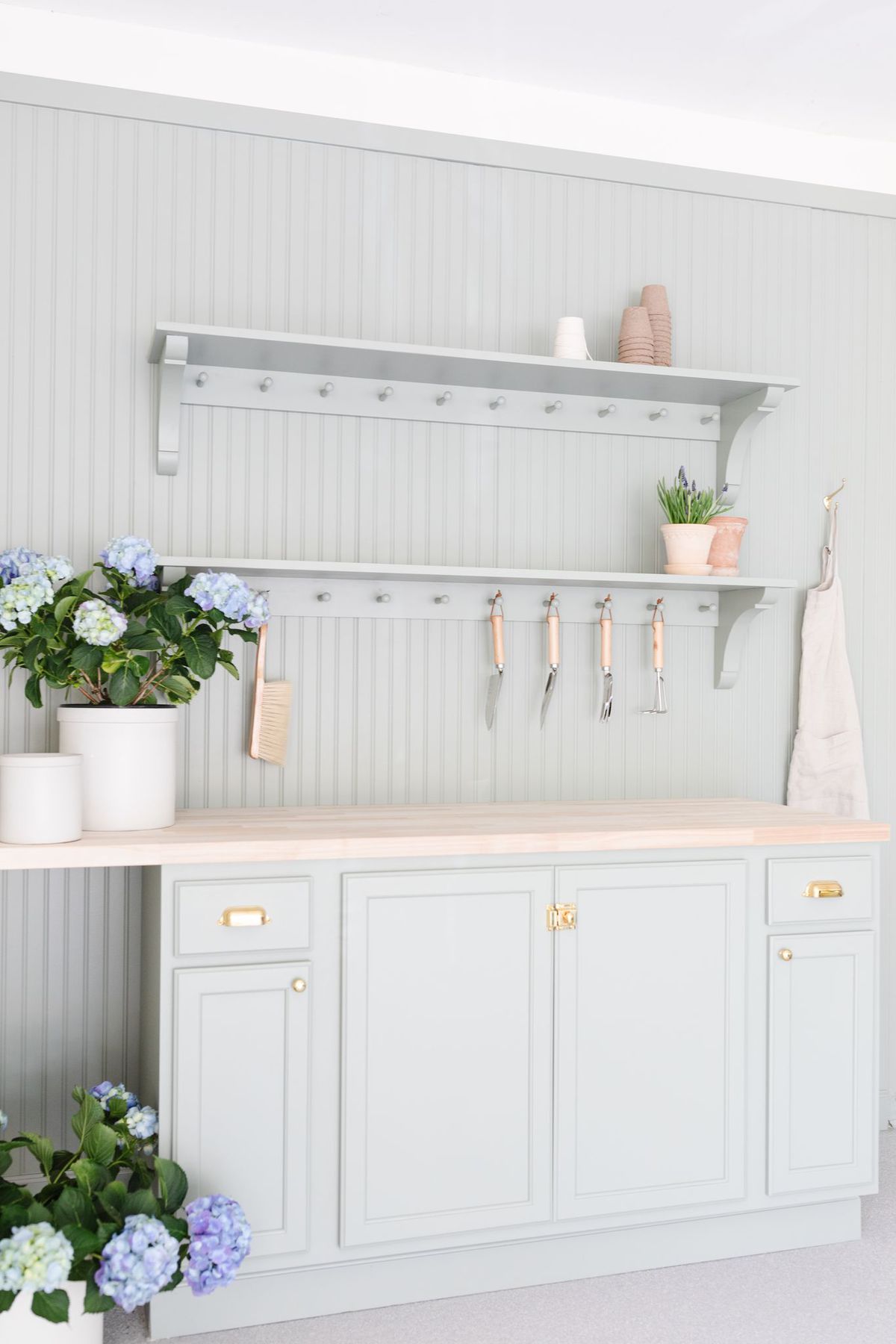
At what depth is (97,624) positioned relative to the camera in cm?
196

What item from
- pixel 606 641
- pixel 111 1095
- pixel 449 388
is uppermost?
pixel 449 388

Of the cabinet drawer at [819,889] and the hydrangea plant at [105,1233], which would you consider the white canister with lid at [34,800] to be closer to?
the hydrangea plant at [105,1233]

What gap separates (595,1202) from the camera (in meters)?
2.09

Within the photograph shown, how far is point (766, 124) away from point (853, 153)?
26cm

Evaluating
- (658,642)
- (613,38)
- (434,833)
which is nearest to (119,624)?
(434,833)

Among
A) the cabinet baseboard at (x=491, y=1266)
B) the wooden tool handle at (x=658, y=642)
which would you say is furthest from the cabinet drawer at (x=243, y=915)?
the wooden tool handle at (x=658, y=642)

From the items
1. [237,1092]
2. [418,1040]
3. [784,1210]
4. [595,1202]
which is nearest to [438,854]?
[418,1040]

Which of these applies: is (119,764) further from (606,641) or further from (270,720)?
(606,641)

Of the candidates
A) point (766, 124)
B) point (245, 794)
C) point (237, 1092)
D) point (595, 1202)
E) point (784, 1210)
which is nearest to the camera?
point (237, 1092)

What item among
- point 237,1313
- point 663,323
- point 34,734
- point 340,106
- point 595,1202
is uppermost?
point 340,106

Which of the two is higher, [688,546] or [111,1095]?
[688,546]

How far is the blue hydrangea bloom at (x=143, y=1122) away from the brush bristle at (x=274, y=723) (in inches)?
28.4

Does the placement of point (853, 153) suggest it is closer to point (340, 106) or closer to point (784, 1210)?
point (340, 106)

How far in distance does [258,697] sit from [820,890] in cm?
118
